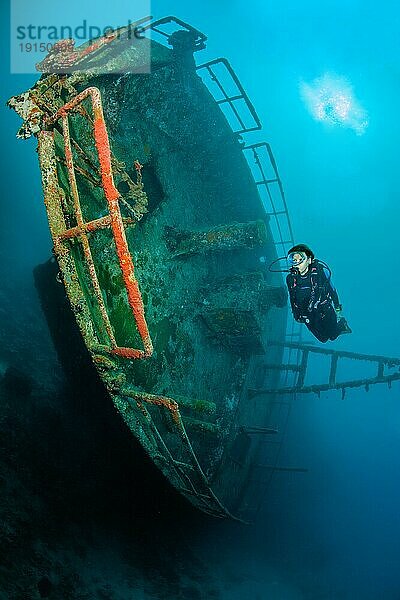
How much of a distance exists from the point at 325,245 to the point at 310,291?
49928 millimetres

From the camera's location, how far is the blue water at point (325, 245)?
26.0 ft

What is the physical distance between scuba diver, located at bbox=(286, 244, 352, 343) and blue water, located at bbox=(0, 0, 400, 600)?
4083 mm

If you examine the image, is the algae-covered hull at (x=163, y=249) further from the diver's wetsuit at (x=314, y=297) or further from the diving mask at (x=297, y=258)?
the diver's wetsuit at (x=314, y=297)

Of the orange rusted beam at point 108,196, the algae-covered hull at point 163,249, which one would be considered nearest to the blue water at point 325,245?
the algae-covered hull at point 163,249

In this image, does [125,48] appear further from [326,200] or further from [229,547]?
[326,200]

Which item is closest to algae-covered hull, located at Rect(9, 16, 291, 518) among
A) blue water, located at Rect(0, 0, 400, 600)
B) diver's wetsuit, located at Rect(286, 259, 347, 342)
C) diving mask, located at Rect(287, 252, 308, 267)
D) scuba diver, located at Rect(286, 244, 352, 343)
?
diving mask, located at Rect(287, 252, 308, 267)

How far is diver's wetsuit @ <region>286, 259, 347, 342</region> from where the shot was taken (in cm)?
446

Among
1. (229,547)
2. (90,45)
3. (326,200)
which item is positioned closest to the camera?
(90,45)

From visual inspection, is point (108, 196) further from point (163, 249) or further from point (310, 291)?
point (310, 291)

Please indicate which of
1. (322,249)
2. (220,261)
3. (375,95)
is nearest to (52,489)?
(220,261)

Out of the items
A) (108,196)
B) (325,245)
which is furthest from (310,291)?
(325,245)

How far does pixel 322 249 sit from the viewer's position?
50125 millimetres

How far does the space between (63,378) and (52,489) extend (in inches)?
66.3

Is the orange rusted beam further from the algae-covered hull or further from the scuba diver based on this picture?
the scuba diver
